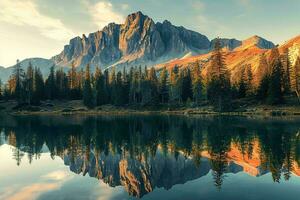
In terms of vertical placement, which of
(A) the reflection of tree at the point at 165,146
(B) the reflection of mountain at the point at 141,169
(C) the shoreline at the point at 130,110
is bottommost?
(B) the reflection of mountain at the point at 141,169

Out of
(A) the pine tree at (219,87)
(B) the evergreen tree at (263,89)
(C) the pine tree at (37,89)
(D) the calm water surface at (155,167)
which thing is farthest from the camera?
(C) the pine tree at (37,89)

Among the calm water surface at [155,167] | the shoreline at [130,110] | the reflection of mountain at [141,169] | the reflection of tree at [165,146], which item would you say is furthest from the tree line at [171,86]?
the reflection of mountain at [141,169]

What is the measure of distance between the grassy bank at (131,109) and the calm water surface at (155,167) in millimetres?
44375

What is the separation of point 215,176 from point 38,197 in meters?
13.4

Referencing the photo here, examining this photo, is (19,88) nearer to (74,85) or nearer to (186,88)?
(74,85)

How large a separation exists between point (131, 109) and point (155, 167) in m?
100.0

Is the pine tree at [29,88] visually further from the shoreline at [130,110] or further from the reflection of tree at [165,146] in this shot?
the reflection of tree at [165,146]

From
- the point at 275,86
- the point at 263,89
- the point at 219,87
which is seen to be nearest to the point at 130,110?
the point at 219,87

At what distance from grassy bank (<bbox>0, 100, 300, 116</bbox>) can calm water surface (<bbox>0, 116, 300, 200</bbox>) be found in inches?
1747

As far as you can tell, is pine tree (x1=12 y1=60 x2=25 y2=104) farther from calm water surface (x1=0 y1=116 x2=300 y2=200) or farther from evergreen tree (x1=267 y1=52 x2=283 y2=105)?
evergreen tree (x1=267 y1=52 x2=283 y2=105)

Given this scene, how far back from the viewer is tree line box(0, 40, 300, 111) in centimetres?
10281

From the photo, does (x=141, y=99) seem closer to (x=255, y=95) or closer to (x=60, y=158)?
(x=255, y=95)

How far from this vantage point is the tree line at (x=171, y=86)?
102812 millimetres

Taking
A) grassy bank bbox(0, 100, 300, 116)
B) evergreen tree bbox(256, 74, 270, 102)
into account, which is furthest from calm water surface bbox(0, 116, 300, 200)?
evergreen tree bbox(256, 74, 270, 102)
